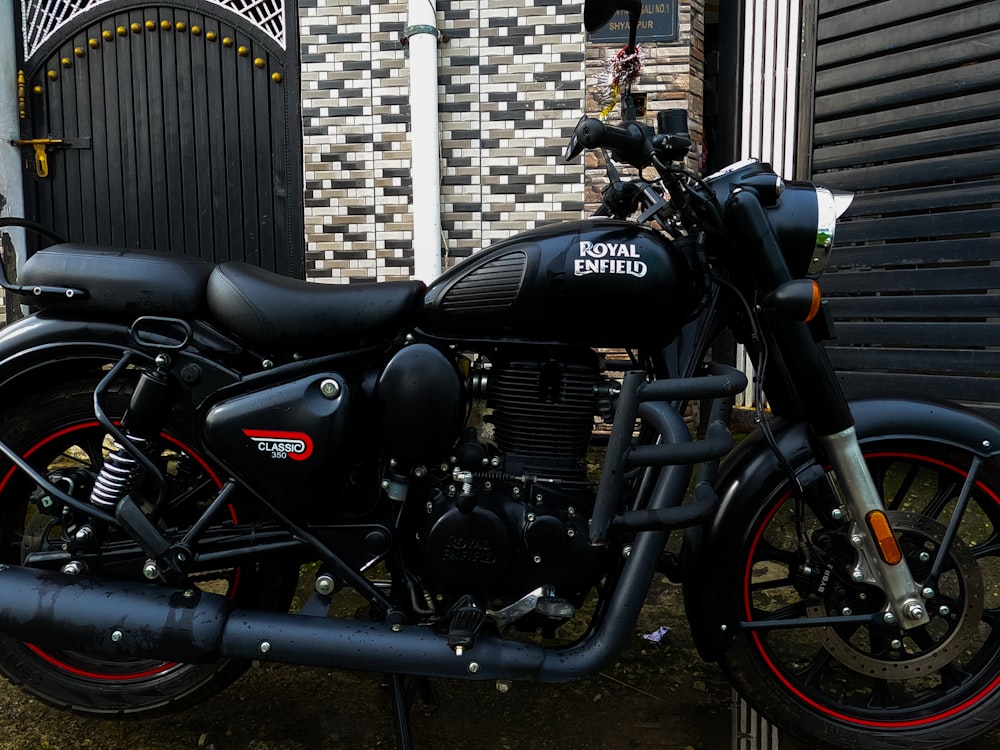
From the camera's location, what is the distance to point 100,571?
5.91 feet

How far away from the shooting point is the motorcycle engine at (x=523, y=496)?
170 cm

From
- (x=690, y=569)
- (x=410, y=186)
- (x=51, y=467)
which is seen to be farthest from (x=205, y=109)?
Answer: (x=690, y=569)

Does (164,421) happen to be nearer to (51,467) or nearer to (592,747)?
(51,467)

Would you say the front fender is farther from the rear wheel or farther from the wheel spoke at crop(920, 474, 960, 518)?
the rear wheel

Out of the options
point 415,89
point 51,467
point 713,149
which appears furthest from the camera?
point 713,149

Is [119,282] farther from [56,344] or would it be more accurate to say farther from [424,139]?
[424,139]

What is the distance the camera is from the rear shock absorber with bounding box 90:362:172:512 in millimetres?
1735

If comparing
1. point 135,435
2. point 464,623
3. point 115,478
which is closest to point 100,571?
point 115,478

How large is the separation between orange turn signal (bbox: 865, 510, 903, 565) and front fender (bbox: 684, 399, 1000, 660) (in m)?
0.18

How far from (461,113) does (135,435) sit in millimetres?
3400

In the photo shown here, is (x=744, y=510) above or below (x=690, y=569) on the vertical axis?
above

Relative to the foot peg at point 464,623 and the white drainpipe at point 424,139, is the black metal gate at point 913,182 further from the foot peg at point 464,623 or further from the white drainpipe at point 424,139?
the foot peg at point 464,623

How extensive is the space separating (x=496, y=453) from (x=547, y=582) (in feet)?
1.12

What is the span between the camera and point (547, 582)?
174 centimetres
